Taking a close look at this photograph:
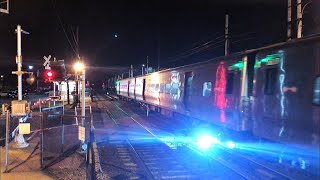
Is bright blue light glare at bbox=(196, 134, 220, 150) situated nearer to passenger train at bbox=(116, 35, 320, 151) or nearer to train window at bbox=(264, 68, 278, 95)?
passenger train at bbox=(116, 35, 320, 151)

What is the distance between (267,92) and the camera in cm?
1007

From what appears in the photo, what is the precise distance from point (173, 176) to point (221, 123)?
372 cm

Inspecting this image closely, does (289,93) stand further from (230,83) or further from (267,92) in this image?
(230,83)

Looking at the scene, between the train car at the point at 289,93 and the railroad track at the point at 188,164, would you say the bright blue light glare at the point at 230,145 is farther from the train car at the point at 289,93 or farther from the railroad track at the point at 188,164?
the train car at the point at 289,93

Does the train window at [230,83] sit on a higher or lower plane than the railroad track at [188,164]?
higher

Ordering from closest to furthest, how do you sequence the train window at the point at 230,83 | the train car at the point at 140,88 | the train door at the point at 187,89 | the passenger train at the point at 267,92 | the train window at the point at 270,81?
the passenger train at the point at 267,92
the train window at the point at 270,81
the train window at the point at 230,83
the train door at the point at 187,89
the train car at the point at 140,88

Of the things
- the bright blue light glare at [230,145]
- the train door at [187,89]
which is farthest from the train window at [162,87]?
the bright blue light glare at [230,145]

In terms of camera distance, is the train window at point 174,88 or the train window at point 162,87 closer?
the train window at point 174,88

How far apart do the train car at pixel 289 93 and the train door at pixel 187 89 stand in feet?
24.4

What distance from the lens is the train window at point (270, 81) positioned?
9762 millimetres

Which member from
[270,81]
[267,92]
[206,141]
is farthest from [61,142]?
[270,81]

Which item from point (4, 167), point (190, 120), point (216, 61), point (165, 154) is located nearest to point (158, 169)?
point (165, 154)

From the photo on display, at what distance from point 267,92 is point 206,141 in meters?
6.28

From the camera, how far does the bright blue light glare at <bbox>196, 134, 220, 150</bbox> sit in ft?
48.9
